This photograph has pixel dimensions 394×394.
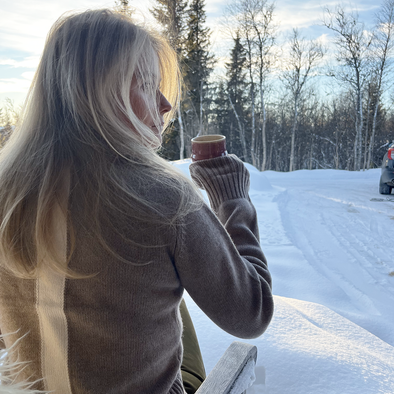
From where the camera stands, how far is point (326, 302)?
10.1 feet

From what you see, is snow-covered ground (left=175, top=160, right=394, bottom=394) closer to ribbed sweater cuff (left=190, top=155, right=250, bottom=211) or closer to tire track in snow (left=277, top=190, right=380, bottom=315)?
tire track in snow (left=277, top=190, right=380, bottom=315)

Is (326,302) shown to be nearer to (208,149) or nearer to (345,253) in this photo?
(345,253)

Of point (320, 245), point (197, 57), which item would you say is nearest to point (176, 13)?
point (197, 57)

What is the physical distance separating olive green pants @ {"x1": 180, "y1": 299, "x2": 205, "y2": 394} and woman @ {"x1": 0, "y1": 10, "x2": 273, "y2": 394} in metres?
0.39

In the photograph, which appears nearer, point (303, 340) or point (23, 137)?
point (23, 137)

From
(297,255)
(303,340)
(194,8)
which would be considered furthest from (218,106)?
(303,340)

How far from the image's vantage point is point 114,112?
81cm

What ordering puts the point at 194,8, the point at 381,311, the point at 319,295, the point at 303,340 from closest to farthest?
the point at 303,340
the point at 381,311
the point at 319,295
the point at 194,8

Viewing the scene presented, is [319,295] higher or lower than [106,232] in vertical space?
lower

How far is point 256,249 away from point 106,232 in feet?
1.45

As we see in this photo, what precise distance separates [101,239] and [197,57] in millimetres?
22183

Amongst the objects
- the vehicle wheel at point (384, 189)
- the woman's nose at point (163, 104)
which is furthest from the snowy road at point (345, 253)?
the woman's nose at point (163, 104)

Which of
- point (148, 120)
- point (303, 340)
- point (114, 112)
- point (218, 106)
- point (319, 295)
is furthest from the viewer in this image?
point (218, 106)

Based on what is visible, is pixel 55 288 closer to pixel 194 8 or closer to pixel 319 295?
pixel 319 295
